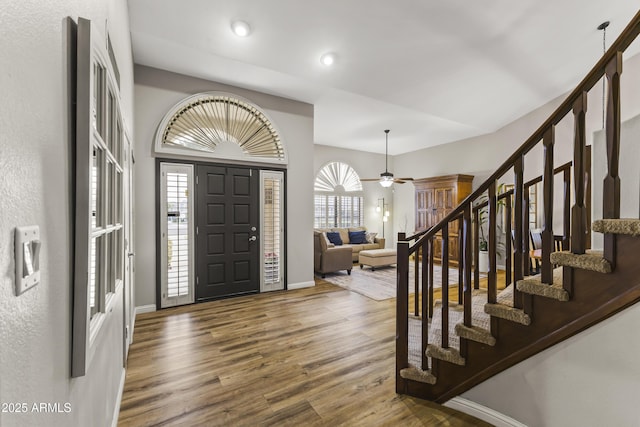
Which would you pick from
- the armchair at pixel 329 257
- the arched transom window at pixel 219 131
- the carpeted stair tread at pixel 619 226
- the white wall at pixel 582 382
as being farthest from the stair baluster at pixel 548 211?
the armchair at pixel 329 257

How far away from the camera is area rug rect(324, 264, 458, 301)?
15.6 feet

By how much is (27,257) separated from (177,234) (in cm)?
372

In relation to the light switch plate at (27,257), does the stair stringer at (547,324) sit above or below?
below

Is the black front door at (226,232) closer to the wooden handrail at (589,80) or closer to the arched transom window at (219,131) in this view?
the arched transom window at (219,131)

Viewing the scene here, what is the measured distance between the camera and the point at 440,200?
7.12 meters

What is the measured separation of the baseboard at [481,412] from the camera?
5.85ft

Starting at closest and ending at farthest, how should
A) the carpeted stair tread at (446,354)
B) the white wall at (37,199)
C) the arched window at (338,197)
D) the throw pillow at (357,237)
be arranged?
the white wall at (37,199) → the carpeted stair tread at (446,354) → the throw pillow at (357,237) → the arched window at (338,197)

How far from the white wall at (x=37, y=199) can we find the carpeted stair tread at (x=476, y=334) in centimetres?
195

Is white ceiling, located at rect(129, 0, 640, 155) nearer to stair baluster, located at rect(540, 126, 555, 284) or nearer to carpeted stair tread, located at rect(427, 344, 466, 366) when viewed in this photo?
stair baluster, located at rect(540, 126, 555, 284)

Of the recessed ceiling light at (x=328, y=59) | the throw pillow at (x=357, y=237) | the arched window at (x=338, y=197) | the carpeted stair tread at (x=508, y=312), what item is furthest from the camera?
the arched window at (x=338, y=197)

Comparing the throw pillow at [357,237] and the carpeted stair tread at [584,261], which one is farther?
the throw pillow at [357,237]

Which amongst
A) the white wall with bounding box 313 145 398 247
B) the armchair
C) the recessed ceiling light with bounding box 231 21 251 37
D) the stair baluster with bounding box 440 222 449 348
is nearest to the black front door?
the armchair

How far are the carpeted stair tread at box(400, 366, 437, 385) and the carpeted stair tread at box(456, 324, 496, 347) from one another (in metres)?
0.41

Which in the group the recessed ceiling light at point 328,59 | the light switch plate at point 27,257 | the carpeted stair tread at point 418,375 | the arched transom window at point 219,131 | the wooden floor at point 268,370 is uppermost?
the recessed ceiling light at point 328,59
